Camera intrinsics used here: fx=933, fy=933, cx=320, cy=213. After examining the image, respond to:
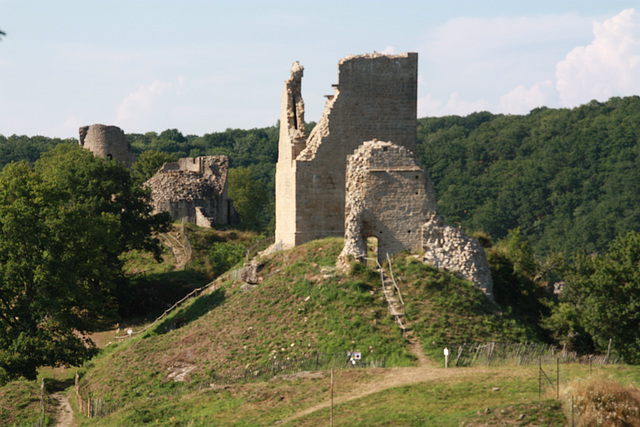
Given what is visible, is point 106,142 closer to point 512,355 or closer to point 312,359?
point 312,359

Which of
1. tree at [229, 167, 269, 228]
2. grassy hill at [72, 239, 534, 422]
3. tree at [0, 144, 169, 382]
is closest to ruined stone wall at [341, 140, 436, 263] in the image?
grassy hill at [72, 239, 534, 422]

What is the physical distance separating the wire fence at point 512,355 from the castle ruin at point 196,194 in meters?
28.2

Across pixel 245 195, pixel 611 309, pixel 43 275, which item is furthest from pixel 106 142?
pixel 611 309

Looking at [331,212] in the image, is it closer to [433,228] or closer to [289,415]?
[433,228]

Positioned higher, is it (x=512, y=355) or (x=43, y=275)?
(x=43, y=275)

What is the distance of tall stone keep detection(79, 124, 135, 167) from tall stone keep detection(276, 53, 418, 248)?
34.1 meters

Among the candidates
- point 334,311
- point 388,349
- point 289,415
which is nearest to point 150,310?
point 334,311

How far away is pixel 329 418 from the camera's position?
1852cm

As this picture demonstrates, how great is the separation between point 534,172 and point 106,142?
4731 cm

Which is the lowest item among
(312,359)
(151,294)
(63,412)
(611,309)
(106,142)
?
(63,412)

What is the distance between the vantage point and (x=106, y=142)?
63.9m

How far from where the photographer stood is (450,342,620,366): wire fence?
22.8 metres

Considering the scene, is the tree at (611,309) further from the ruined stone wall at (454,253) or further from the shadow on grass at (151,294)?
the shadow on grass at (151,294)

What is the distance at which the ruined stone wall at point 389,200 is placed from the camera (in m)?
27.5
